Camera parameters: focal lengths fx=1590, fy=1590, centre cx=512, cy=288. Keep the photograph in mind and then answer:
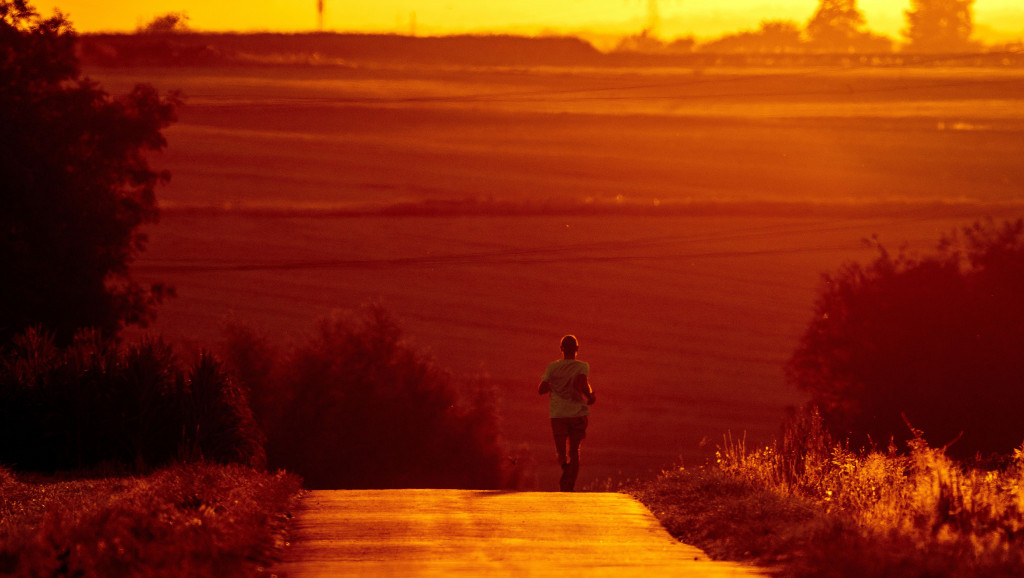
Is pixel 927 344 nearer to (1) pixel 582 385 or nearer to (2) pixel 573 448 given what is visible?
(2) pixel 573 448

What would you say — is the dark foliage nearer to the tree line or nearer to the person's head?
the tree line

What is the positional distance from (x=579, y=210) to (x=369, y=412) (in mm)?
23108

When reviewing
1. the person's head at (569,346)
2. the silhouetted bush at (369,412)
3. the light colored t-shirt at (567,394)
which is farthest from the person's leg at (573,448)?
the silhouetted bush at (369,412)

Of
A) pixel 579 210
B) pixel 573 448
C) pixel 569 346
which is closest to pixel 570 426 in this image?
pixel 573 448

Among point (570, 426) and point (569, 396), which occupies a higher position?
point (569, 396)

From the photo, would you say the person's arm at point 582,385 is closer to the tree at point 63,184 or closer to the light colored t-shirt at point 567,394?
the light colored t-shirt at point 567,394

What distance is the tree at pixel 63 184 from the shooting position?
30.9 meters

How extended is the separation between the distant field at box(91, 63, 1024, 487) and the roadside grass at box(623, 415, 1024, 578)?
1195 inches

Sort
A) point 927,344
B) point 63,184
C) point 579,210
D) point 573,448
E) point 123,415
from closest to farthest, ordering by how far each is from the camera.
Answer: point 573,448 → point 123,415 → point 63,184 → point 927,344 → point 579,210

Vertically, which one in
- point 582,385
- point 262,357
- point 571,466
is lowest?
point 262,357

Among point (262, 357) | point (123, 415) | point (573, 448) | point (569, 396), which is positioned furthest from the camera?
point (262, 357)

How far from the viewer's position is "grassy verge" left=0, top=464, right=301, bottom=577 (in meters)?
8.64

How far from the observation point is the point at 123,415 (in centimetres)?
1811

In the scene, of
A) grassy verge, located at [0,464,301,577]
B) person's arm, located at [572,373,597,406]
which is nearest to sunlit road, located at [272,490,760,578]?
grassy verge, located at [0,464,301,577]
